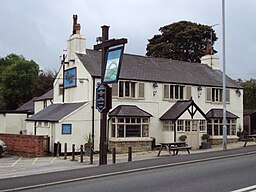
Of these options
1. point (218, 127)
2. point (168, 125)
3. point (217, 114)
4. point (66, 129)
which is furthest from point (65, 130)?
point (218, 127)

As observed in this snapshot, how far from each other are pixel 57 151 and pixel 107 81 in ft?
29.4

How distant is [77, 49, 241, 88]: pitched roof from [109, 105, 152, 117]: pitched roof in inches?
86.4

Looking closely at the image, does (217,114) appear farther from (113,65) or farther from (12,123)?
(12,123)

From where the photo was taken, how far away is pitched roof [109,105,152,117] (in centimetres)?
2734

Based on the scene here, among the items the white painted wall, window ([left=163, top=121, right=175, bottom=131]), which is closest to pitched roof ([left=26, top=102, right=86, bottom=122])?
the white painted wall

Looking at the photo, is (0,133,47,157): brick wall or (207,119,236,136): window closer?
(0,133,47,157): brick wall

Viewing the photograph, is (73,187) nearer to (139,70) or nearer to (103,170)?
(103,170)

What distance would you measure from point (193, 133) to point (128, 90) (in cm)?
604

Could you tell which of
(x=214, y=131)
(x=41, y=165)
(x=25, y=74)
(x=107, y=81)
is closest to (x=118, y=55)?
(x=107, y=81)

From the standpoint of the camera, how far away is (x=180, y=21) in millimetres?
55281

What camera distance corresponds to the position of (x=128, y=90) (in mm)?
29281

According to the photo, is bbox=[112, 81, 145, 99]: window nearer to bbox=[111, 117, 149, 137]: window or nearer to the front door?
bbox=[111, 117, 149, 137]: window

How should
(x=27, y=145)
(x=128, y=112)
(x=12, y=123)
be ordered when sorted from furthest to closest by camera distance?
1. (x=12, y=123)
2. (x=128, y=112)
3. (x=27, y=145)

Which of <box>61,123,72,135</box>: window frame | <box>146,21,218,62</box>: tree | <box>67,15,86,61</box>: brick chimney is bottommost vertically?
<box>61,123,72,135</box>: window frame
